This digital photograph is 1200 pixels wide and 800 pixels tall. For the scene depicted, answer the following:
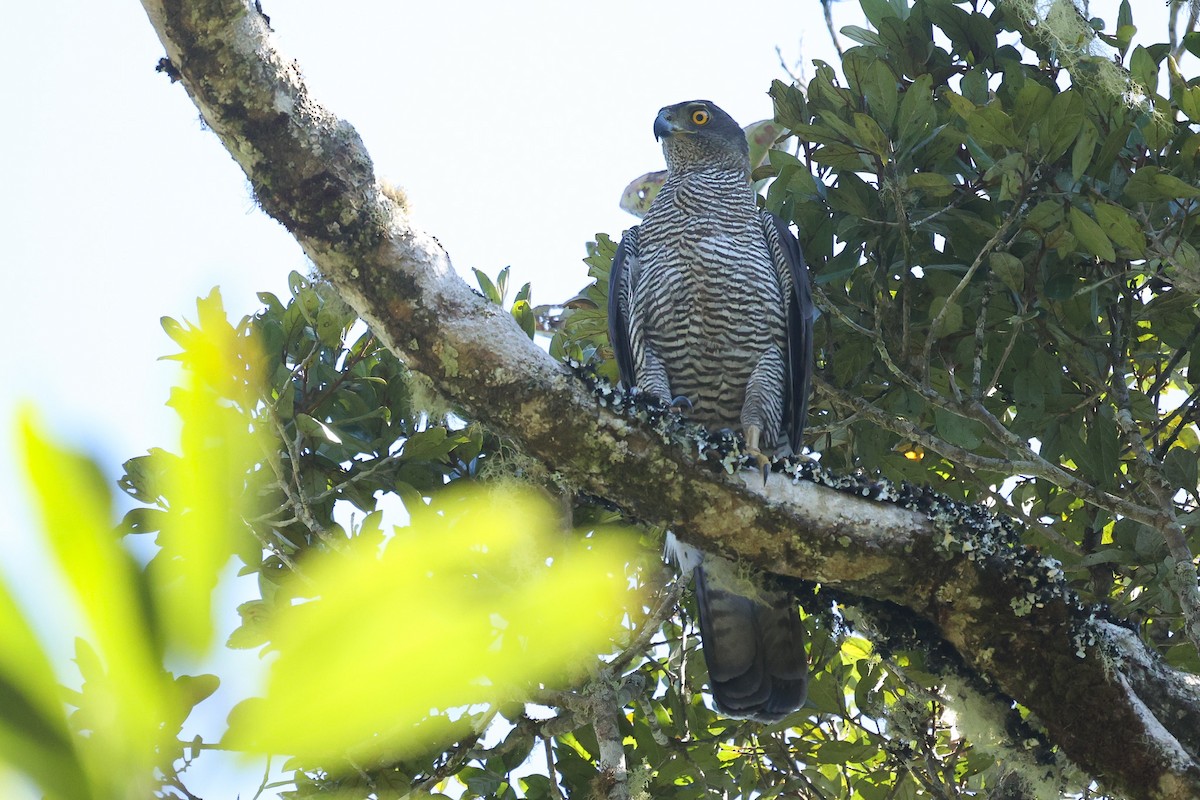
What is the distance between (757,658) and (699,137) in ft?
9.20

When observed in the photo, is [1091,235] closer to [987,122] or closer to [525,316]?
[987,122]

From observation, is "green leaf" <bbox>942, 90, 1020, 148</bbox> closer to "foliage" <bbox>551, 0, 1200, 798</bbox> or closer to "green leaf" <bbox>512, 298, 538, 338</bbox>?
"foliage" <bbox>551, 0, 1200, 798</bbox>

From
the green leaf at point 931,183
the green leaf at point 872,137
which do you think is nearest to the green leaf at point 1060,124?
the green leaf at point 931,183

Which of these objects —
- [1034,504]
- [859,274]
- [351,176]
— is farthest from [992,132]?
[351,176]

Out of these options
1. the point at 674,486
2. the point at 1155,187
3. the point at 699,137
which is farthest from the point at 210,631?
the point at 699,137

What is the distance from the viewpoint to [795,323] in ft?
15.5

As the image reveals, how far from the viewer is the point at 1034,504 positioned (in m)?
4.61

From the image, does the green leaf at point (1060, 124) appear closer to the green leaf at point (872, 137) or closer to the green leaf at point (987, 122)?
the green leaf at point (987, 122)

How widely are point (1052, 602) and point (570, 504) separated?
1692 millimetres

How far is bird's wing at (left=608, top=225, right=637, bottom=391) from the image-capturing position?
192 inches

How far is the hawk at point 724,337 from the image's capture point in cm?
414

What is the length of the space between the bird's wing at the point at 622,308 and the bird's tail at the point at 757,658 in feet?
3.92

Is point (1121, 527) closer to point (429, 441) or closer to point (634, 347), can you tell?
point (634, 347)


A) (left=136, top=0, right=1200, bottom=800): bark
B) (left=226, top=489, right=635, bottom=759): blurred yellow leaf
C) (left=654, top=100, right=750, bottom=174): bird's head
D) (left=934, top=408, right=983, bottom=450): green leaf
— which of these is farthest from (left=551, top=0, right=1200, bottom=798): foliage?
(left=226, top=489, right=635, bottom=759): blurred yellow leaf
